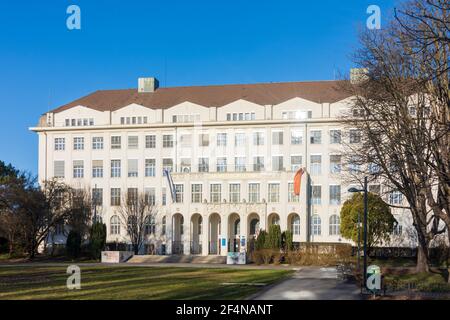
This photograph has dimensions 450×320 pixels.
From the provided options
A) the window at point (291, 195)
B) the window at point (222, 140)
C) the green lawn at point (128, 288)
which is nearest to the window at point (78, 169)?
the window at point (222, 140)

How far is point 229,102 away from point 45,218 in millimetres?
26068

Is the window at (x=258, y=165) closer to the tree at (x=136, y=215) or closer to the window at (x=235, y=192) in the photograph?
the window at (x=235, y=192)

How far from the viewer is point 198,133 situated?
82.6m

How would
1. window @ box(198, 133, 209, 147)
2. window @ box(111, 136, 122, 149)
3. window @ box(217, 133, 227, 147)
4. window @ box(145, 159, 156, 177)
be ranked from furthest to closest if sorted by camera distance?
window @ box(111, 136, 122, 149)
window @ box(145, 159, 156, 177)
window @ box(198, 133, 209, 147)
window @ box(217, 133, 227, 147)

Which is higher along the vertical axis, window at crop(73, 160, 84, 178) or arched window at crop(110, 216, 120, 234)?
window at crop(73, 160, 84, 178)

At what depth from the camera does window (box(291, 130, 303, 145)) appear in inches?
3125

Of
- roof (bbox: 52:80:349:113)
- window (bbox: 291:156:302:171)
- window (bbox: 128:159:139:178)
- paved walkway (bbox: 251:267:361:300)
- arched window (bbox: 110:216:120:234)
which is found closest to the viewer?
paved walkway (bbox: 251:267:361:300)

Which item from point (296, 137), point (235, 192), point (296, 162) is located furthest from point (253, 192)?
point (296, 137)

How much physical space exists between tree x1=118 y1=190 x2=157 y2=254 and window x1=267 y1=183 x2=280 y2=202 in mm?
14613

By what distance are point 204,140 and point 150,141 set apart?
695cm

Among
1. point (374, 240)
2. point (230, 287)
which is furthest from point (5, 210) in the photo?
point (230, 287)

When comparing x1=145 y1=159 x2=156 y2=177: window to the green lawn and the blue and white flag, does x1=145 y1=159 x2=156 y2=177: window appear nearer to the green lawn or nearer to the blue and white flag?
the blue and white flag

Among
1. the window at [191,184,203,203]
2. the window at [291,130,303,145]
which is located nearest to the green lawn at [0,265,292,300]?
the window at [191,184,203,203]

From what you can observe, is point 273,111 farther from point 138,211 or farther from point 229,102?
point 138,211
